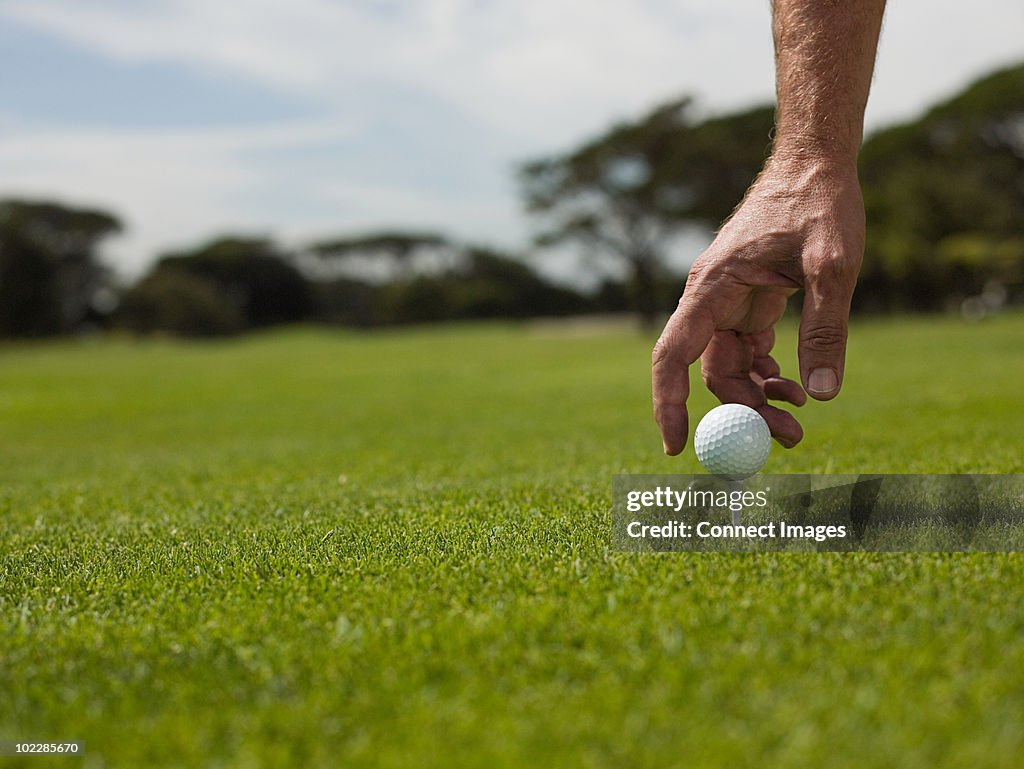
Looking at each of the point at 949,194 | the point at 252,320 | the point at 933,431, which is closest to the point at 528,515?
the point at 933,431

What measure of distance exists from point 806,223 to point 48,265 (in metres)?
62.1

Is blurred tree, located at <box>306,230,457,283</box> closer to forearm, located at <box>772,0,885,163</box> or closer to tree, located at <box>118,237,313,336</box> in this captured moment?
A: tree, located at <box>118,237,313,336</box>

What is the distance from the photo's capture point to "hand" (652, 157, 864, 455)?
2297mm

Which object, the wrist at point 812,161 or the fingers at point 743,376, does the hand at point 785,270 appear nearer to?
the wrist at point 812,161

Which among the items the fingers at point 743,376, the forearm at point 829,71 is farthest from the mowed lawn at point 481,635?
the forearm at point 829,71

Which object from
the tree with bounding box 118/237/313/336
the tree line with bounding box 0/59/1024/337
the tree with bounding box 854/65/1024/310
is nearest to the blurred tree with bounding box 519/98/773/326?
the tree line with bounding box 0/59/1024/337

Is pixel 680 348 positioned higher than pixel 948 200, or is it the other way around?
pixel 948 200

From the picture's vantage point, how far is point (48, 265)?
54.3 metres

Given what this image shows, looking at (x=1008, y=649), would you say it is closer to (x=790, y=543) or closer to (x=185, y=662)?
(x=790, y=543)

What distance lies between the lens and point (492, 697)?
5.16ft

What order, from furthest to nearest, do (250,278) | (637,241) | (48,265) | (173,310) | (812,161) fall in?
(250,278) < (173,310) < (48,265) < (637,241) < (812,161)

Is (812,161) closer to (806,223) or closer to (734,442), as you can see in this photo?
(806,223)

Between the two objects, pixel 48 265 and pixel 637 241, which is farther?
pixel 48 265

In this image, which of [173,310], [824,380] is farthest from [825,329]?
[173,310]
